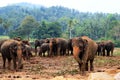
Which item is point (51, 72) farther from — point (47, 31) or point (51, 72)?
point (47, 31)

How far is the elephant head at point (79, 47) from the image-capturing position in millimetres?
14719

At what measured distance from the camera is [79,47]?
1490 cm

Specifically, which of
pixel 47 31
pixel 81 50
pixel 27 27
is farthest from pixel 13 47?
pixel 27 27

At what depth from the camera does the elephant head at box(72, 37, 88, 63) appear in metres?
14.7

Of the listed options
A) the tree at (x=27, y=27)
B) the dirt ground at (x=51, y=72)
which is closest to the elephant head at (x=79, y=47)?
the dirt ground at (x=51, y=72)

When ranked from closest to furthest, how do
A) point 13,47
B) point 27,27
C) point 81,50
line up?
point 81,50 → point 13,47 → point 27,27

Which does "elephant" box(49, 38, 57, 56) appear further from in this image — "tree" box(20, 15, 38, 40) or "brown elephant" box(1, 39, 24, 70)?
"tree" box(20, 15, 38, 40)

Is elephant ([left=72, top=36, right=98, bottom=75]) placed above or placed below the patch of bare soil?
above

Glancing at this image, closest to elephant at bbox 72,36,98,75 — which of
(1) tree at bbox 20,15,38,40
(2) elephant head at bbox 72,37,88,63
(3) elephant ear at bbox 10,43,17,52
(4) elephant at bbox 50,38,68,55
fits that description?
(2) elephant head at bbox 72,37,88,63

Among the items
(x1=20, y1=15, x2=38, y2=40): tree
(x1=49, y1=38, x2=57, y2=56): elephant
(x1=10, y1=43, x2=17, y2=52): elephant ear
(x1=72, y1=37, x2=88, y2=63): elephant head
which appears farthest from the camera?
(x1=20, y1=15, x2=38, y2=40): tree

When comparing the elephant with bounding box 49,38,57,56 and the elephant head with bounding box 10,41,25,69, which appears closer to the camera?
the elephant head with bounding box 10,41,25,69

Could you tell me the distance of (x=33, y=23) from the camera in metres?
101

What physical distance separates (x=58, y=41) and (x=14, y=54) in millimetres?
15472

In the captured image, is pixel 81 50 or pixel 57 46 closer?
pixel 81 50
